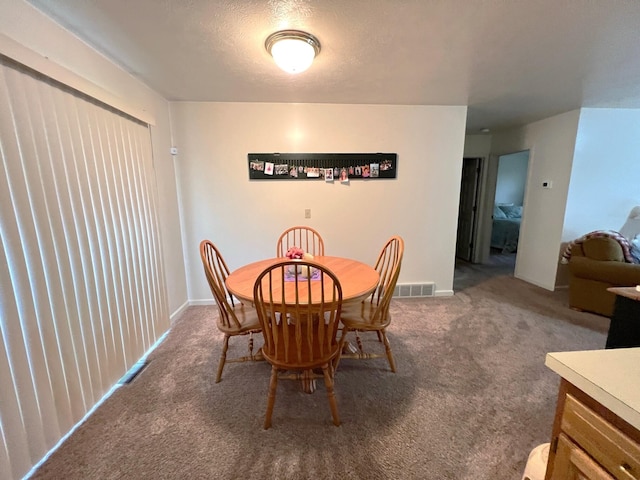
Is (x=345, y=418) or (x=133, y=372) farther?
(x=133, y=372)

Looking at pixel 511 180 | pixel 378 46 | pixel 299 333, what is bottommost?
pixel 299 333

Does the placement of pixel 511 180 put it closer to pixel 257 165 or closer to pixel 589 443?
pixel 257 165

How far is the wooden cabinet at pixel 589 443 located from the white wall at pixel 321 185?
8.33 ft

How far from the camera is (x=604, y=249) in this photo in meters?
2.75

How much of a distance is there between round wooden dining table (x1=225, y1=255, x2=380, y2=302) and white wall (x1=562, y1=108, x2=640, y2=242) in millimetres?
3203

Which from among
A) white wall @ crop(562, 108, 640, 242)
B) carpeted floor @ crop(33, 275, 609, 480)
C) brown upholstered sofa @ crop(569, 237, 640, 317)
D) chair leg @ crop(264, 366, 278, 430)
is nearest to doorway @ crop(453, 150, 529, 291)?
white wall @ crop(562, 108, 640, 242)

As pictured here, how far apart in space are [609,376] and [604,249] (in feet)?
10.2

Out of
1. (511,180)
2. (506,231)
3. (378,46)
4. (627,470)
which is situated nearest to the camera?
(627,470)

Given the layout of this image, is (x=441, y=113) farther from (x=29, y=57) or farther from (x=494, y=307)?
(x=29, y=57)

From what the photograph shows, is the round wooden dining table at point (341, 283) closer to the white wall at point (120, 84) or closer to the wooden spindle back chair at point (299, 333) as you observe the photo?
the wooden spindle back chair at point (299, 333)

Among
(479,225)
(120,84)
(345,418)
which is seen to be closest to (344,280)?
(345,418)

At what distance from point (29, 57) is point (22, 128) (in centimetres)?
32

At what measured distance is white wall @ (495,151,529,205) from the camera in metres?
6.79

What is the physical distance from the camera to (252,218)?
3.07 meters
